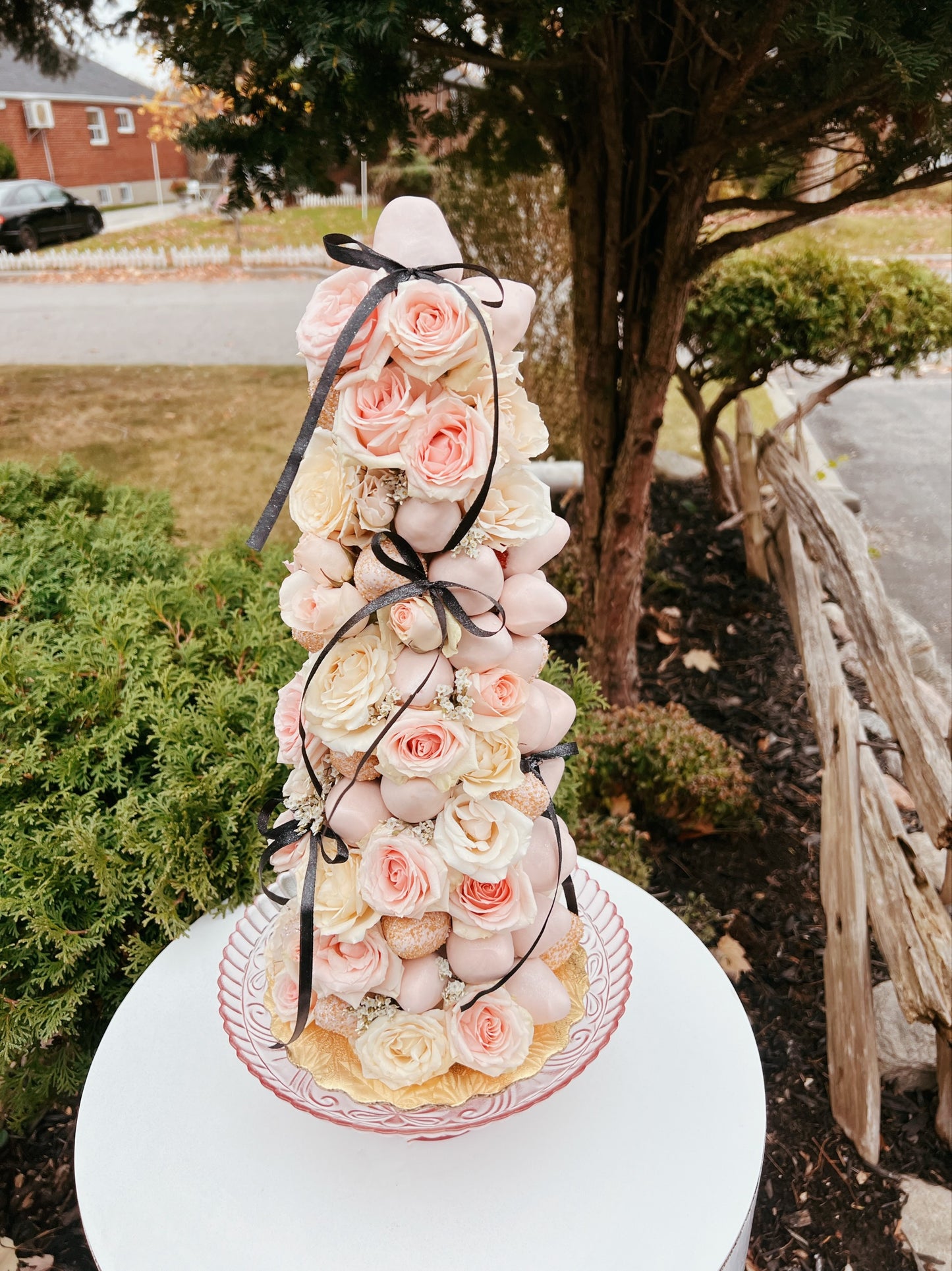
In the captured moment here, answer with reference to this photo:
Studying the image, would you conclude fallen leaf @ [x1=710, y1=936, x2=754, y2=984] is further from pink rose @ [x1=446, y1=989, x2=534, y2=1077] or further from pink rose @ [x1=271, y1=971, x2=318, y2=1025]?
pink rose @ [x1=271, y1=971, x2=318, y2=1025]

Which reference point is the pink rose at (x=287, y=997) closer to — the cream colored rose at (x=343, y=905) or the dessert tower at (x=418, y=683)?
the dessert tower at (x=418, y=683)

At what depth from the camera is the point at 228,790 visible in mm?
1760

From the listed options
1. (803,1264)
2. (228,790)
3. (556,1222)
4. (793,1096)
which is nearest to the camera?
(556,1222)

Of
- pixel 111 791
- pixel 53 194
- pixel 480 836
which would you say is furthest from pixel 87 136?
pixel 480 836

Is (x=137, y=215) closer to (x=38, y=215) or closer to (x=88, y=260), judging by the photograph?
(x=88, y=260)

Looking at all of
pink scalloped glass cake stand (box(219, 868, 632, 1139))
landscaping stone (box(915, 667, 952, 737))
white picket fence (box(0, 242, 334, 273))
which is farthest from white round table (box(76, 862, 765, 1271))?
white picket fence (box(0, 242, 334, 273))

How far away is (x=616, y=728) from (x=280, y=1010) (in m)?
2.08

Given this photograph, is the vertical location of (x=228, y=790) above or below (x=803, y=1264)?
above

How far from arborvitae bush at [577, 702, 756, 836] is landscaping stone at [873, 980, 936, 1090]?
32.9 inches

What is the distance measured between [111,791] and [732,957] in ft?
6.17

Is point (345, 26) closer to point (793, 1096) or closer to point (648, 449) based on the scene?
point (648, 449)

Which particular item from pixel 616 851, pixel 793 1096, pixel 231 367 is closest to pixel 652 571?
pixel 616 851

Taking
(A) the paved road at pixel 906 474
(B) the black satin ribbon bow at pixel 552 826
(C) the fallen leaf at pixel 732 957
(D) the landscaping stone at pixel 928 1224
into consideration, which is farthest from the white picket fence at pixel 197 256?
(D) the landscaping stone at pixel 928 1224

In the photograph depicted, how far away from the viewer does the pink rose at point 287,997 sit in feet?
4.05
